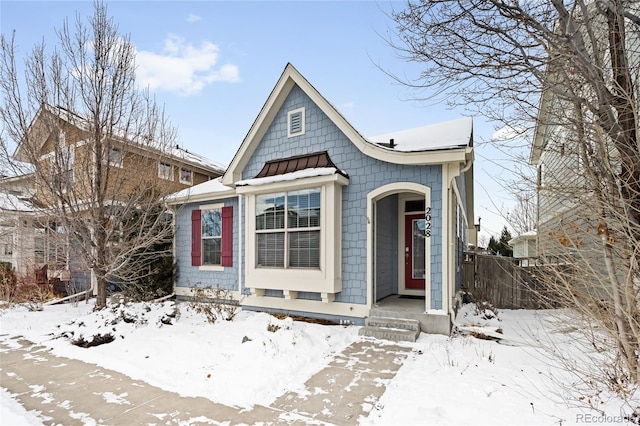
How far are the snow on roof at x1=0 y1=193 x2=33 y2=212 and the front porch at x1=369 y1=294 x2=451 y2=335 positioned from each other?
30.0 feet

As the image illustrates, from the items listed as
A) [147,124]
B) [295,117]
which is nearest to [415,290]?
[295,117]

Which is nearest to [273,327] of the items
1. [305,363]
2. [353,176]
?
[305,363]

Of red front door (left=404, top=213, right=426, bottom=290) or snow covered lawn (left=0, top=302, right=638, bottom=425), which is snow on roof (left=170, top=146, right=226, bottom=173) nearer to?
snow covered lawn (left=0, top=302, right=638, bottom=425)

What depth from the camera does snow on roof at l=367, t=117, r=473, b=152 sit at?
20.9 feet

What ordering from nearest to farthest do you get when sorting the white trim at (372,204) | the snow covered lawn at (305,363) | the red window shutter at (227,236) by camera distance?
the snow covered lawn at (305,363) < the white trim at (372,204) < the red window shutter at (227,236)

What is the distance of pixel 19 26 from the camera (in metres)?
7.82

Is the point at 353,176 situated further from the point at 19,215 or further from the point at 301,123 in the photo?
the point at 19,215

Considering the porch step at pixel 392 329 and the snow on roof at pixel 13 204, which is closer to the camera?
the porch step at pixel 392 329

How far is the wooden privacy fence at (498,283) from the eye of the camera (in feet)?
29.3

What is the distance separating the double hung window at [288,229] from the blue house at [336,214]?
24mm

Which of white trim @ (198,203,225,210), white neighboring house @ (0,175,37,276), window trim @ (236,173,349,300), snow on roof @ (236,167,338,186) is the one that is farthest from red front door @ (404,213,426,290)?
white neighboring house @ (0,175,37,276)

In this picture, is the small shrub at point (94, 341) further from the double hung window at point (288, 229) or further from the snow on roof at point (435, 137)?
the snow on roof at point (435, 137)

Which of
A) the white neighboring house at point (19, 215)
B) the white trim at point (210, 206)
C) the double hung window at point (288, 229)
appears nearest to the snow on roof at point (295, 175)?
the double hung window at point (288, 229)

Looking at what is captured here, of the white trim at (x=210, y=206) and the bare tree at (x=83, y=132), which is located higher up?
the bare tree at (x=83, y=132)
